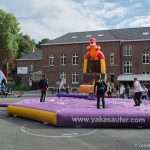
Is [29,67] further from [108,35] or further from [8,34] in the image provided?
[108,35]

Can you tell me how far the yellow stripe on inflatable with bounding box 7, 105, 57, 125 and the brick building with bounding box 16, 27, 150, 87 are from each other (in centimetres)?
3936

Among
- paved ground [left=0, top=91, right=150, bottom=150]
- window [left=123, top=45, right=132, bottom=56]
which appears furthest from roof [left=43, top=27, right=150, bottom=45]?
paved ground [left=0, top=91, right=150, bottom=150]

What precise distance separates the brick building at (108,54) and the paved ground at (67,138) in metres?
43.0

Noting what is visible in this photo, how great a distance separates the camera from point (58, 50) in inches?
2589

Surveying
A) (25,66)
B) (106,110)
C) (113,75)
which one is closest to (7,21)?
(25,66)

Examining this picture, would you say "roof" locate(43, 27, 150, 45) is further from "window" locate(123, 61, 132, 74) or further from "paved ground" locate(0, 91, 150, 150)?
"paved ground" locate(0, 91, 150, 150)

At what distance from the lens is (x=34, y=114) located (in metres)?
17.0

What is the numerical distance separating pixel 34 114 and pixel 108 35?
47271 millimetres

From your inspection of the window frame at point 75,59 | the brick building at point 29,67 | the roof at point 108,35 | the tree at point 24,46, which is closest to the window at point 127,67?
the roof at point 108,35

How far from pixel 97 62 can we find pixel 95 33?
3476 cm

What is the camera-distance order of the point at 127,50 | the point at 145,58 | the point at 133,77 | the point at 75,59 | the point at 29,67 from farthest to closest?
the point at 29,67
the point at 75,59
the point at 127,50
the point at 145,58
the point at 133,77

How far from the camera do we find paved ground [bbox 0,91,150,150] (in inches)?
435

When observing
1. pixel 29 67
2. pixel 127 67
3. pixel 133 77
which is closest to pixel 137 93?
pixel 133 77

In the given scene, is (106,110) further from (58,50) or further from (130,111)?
(58,50)
